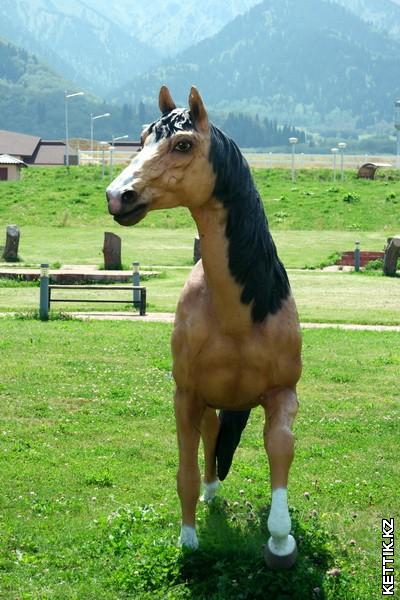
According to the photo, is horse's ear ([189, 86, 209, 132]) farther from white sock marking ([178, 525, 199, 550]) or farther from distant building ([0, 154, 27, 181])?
distant building ([0, 154, 27, 181])

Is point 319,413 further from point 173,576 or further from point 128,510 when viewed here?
point 173,576

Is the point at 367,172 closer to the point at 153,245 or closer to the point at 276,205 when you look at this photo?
the point at 276,205

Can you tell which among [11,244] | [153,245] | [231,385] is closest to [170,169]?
[231,385]

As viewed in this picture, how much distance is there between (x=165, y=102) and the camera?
5.90m

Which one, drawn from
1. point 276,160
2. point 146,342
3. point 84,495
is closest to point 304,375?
point 146,342

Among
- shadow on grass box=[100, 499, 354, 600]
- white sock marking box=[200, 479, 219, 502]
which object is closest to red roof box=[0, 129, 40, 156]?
white sock marking box=[200, 479, 219, 502]

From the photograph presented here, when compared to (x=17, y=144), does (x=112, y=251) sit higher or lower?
lower

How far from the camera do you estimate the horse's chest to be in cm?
600

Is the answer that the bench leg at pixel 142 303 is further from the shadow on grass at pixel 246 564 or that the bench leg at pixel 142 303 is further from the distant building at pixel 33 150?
the distant building at pixel 33 150

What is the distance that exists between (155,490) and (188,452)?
1857mm

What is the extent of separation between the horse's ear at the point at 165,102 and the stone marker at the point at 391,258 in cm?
2346

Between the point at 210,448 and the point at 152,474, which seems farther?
the point at 152,474

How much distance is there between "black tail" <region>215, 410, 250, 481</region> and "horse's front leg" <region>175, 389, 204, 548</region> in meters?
0.81

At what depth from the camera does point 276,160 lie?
234 feet
